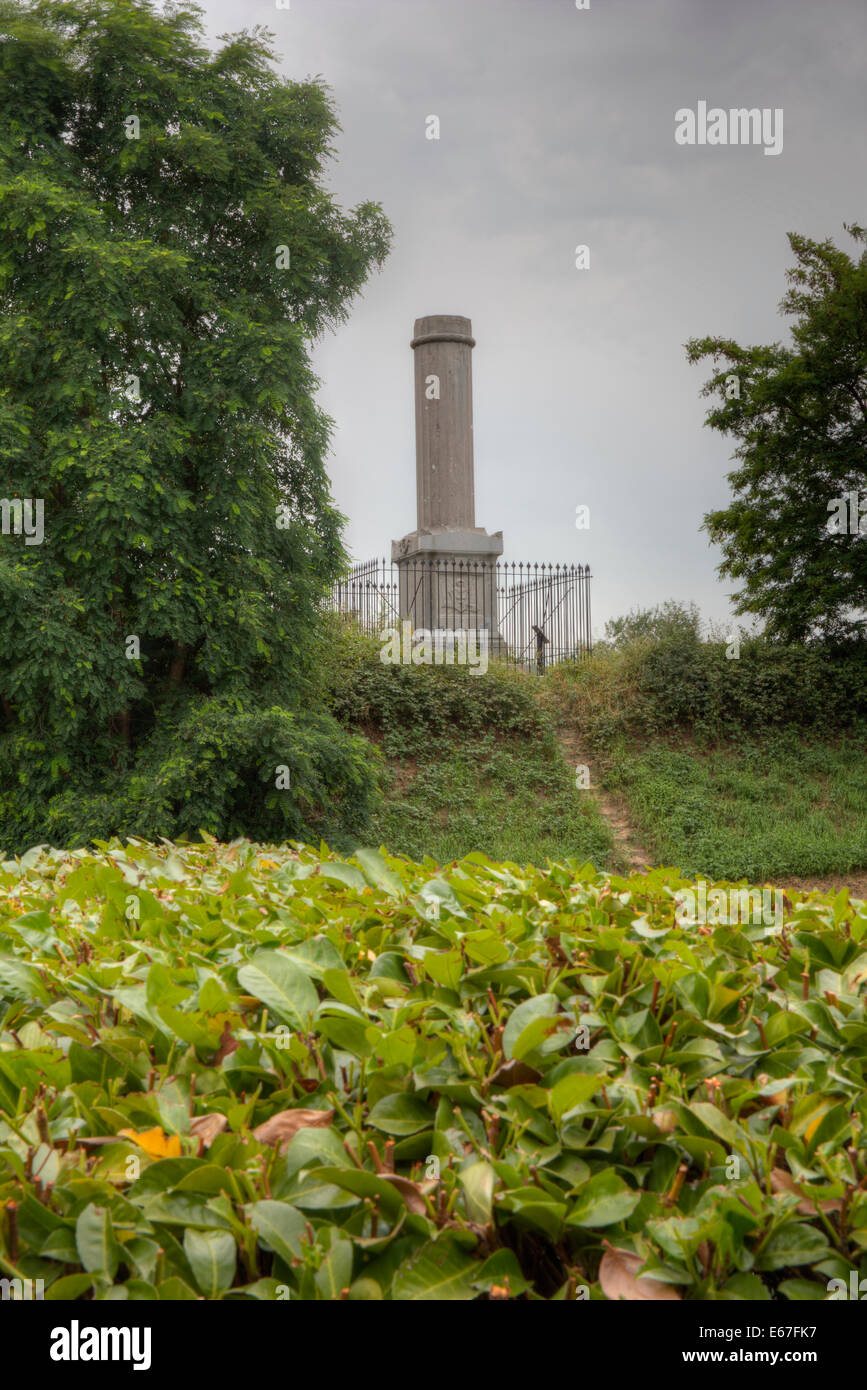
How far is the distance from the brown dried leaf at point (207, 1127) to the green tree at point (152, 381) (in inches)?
343

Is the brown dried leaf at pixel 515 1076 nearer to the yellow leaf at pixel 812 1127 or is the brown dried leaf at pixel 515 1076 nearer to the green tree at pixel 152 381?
the yellow leaf at pixel 812 1127

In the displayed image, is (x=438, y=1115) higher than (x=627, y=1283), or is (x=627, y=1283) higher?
(x=438, y=1115)

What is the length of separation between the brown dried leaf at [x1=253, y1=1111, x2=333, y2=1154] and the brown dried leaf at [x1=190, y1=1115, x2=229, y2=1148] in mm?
49

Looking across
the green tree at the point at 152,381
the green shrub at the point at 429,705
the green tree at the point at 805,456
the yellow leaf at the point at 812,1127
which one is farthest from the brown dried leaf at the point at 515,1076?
the green tree at the point at 805,456

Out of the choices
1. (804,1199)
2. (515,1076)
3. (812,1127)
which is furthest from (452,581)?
(804,1199)

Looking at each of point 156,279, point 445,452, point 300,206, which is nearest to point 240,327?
point 156,279

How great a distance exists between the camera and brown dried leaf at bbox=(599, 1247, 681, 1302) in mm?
1276

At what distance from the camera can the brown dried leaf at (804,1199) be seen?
1394mm

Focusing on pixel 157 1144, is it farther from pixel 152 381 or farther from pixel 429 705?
pixel 429 705

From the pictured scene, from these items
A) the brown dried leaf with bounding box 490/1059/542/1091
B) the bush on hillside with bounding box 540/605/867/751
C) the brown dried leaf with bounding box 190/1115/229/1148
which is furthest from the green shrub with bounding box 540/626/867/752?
the brown dried leaf with bounding box 190/1115/229/1148

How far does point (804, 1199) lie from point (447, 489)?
16.7m

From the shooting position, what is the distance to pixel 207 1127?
146 centimetres
